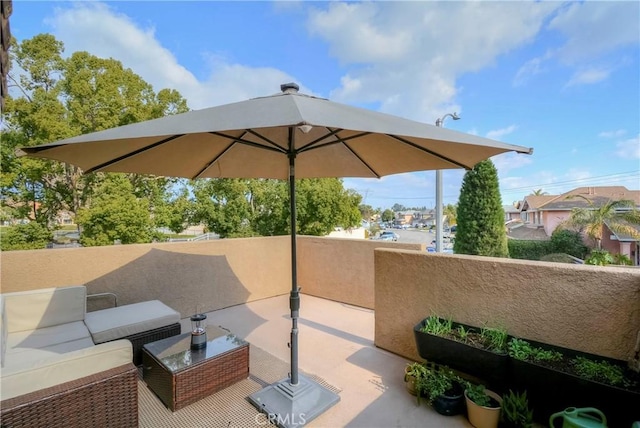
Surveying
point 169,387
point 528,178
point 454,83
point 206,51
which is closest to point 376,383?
point 169,387

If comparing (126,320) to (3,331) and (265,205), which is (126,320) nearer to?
(3,331)

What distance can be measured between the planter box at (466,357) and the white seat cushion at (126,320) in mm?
3095

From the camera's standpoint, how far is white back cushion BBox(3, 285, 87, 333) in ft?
10.6

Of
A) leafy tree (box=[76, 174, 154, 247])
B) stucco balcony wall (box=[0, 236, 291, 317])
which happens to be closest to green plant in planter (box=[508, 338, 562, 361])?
stucco balcony wall (box=[0, 236, 291, 317])

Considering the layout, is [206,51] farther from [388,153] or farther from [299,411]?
[299,411]

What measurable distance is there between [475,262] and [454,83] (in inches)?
382

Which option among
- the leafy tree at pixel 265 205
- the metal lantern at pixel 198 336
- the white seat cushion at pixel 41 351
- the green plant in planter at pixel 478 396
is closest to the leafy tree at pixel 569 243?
the leafy tree at pixel 265 205

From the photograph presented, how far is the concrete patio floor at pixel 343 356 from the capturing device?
2.57 meters

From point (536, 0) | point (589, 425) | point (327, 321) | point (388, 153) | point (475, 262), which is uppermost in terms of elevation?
point (536, 0)

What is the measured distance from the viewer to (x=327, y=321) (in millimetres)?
5000

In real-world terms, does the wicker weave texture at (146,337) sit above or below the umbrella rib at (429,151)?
below

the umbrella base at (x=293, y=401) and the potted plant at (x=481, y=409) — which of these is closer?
the potted plant at (x=481, y=409)

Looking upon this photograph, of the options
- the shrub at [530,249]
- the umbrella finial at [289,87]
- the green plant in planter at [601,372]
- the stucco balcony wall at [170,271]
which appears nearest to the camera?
the green plant in planter at [601,372]

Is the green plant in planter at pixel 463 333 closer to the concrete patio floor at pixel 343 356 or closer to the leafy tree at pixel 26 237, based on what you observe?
the concrete patio floor at pixel 343 356
